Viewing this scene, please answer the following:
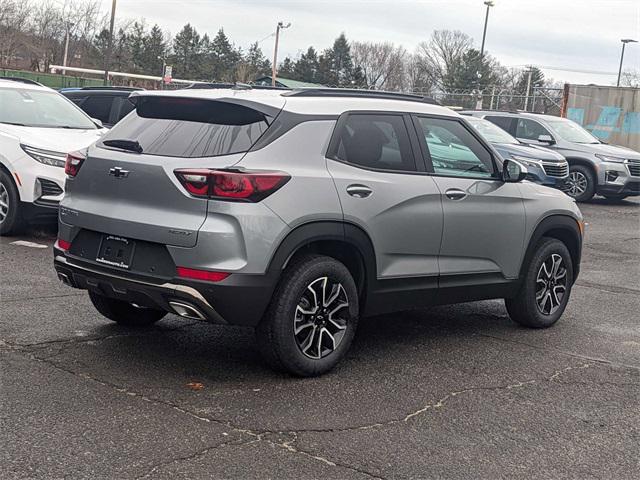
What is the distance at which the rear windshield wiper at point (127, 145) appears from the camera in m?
5.35

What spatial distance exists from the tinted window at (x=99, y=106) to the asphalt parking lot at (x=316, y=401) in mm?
6878

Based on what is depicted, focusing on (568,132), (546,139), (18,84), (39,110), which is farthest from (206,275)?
(568,132)

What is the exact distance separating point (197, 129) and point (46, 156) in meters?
4.91

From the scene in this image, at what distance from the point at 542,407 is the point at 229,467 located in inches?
82.2

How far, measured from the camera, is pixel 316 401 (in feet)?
16.2

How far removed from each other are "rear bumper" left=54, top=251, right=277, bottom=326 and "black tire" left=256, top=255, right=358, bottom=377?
0.12m

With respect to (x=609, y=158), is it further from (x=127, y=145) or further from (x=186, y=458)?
(x=186, y=458)

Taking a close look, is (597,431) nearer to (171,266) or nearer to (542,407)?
(542,407)

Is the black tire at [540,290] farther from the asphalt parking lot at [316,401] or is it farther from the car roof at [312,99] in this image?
the car roof at [312,99]

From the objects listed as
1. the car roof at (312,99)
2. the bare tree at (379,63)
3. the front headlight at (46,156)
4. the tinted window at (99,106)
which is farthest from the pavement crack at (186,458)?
the bare tree at (379,63)

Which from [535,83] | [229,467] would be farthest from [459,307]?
[535,83]

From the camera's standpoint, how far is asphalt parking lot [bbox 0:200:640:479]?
13.4 ft

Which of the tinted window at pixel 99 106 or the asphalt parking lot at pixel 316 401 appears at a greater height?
the tinted window at pixel 99 106

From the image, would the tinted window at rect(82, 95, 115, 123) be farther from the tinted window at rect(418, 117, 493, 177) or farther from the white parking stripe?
the tinted window at rect(418, 117, 493, 177)
